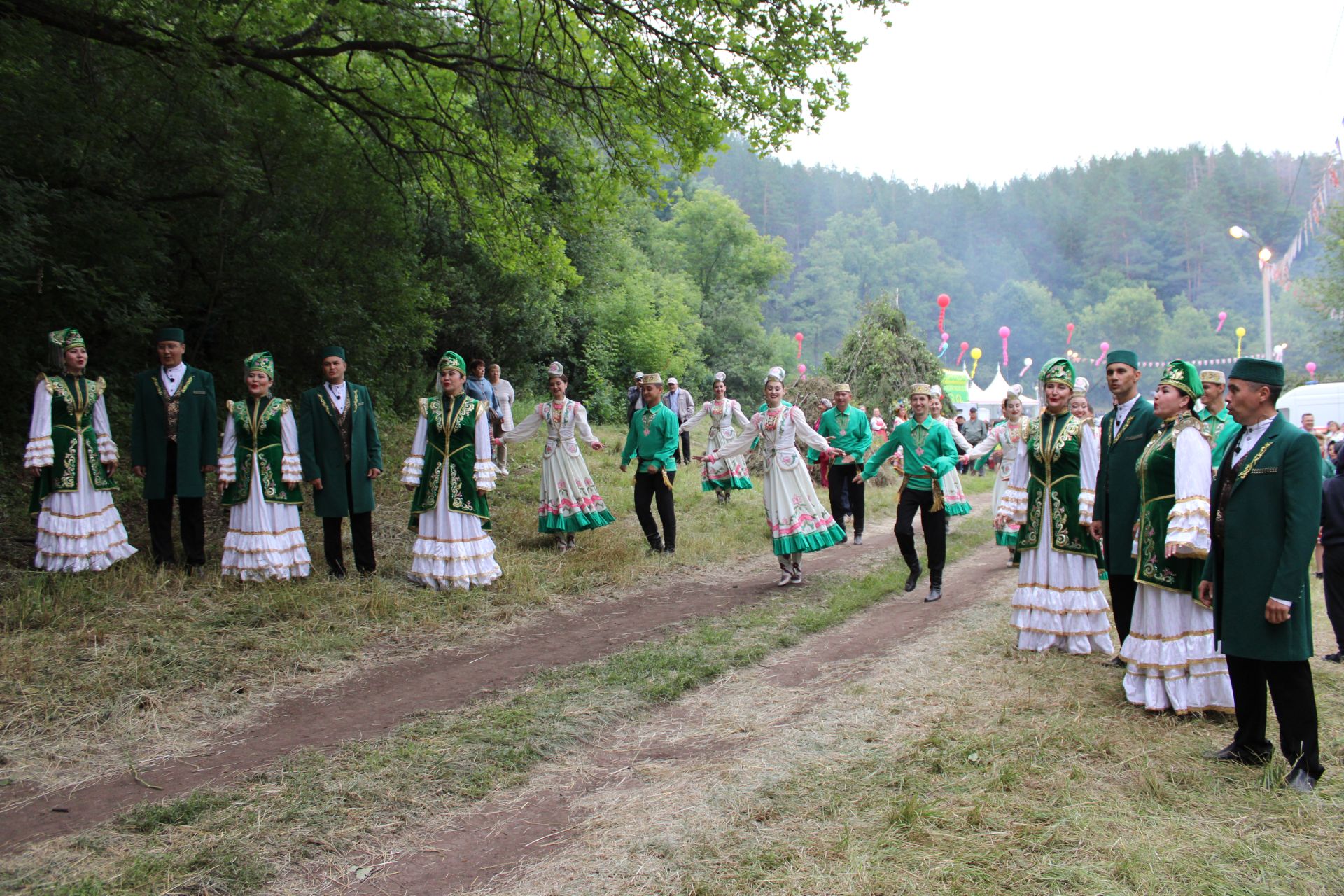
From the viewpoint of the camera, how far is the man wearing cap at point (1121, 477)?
5.55 meters

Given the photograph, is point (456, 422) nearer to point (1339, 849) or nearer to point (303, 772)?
point (303, 772)

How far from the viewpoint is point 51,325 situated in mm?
9758

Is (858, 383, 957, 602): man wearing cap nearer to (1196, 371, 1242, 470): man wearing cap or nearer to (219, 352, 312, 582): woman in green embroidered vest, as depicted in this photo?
(1196, 371, 1242, 470): man wearing cap

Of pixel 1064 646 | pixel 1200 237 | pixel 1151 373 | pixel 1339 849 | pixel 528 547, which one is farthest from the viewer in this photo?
pixel 1200 237

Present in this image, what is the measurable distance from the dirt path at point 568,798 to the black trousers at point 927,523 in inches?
46.4

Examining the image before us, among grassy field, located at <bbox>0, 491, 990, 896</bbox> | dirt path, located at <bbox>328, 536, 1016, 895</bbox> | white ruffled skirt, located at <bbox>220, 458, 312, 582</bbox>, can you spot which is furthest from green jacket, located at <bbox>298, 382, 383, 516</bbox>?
dirt path, located at <bbox>328, 536, 1016, 895</bbox>

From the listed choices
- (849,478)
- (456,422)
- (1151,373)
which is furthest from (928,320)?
(456,422)

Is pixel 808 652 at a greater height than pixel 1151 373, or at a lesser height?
lesser

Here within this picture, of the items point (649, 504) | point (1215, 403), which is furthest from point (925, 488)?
point (649, 504)

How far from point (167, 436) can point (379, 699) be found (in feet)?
13.4

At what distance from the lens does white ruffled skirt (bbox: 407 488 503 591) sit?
8.25 meters

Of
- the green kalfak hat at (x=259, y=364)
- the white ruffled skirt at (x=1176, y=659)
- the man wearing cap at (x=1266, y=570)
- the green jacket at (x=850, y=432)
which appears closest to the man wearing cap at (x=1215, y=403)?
the white ruffled skirt at (x=1176, y=659)

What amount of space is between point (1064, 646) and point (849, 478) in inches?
238

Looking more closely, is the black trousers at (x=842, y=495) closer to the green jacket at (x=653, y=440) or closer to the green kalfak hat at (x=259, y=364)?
the green jacket at (x=653, y=440)
